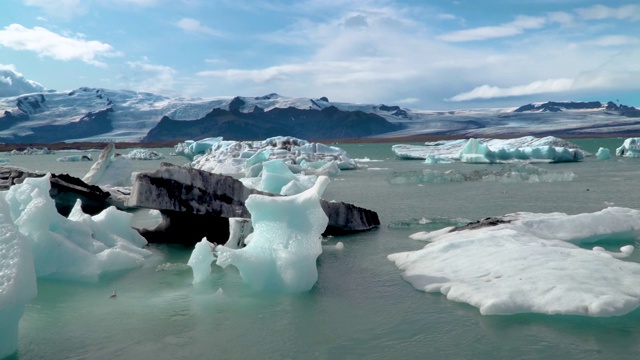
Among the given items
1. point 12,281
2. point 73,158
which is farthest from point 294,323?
point 73,158

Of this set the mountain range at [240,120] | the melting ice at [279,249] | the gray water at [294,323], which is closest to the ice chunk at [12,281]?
the gray water at [294,323]

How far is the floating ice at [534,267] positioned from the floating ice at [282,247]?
115cm

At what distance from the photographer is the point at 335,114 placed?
458 feet

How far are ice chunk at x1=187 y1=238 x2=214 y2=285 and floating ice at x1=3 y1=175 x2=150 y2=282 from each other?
125 cm

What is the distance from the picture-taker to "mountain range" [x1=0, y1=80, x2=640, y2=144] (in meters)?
119

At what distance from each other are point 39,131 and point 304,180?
4956 inches

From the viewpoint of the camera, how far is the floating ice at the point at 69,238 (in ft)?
20.5

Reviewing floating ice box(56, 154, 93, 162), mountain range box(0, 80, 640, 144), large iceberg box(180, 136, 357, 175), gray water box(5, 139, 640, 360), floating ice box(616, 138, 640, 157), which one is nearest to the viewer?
gray water box(5, 139, 640, 360)

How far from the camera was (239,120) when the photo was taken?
13088 centimetres

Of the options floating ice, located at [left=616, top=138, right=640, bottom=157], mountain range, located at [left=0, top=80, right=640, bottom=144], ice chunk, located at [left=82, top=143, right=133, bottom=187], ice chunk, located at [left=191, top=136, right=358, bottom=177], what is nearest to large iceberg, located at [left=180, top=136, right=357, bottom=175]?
ice chunk, located at [left=191, top=136, right=358, bottom=177]

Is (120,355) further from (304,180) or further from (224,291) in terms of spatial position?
(304,180)

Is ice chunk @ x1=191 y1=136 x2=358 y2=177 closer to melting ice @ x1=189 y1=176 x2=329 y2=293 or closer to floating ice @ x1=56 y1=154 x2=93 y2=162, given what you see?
floating ice @ x1=56 y1=154 x2=93 y2=162

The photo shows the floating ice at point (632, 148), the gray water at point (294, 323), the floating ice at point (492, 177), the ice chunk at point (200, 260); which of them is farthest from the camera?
the floating ice at point (632, 148)

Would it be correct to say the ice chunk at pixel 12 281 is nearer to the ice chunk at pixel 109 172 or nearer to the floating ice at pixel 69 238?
the floating ice at pixel 69 238
